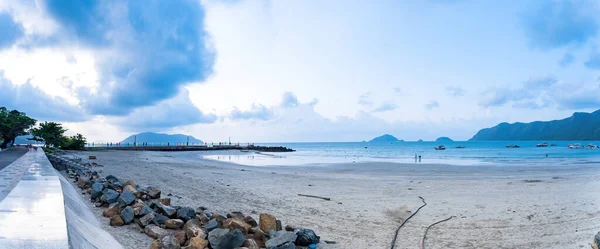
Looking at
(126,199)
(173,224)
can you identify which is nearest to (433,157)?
(126,199)

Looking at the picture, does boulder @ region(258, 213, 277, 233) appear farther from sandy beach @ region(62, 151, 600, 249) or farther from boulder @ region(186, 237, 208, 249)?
boulder @ region(186, 237, 208, 249)

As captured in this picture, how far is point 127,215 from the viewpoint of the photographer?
16.9ft

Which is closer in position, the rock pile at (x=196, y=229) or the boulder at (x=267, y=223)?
the rock pile at (x=196, y=229)

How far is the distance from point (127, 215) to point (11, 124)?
45.4 meters

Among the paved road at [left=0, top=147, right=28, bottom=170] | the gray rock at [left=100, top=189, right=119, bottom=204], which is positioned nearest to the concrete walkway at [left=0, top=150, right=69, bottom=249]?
the gray rock at [left=100, top=189, right=119, bottom=204]

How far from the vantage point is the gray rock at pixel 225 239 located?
415 centimetres

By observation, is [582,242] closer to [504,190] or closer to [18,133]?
[504,190]

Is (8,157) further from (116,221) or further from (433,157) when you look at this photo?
(433,157)

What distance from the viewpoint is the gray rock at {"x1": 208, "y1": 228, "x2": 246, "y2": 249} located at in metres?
4.15

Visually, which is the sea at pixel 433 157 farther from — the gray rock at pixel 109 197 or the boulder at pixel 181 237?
the boulder at pixel 181 237

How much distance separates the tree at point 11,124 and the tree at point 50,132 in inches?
104

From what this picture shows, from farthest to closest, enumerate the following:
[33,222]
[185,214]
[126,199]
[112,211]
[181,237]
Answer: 1. [126,199]
2. [112,211]
3. [185,214]
4. [181,237]
5. [33,222]

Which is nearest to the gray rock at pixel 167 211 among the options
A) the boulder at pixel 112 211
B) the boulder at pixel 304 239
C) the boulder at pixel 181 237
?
the boulder at pixel 112 211

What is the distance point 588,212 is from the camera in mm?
7535
